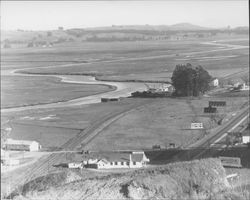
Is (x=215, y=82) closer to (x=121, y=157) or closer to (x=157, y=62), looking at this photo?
(x=157, y=62)

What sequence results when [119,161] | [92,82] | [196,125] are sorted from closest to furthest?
[119,161], [196,125], [92,82]

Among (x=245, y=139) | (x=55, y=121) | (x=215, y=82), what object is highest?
(x=215, y=82)

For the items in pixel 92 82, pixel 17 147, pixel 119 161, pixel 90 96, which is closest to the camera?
pixel 17 147

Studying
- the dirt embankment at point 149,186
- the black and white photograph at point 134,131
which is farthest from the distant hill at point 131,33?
the dirt embankment at point 149,186

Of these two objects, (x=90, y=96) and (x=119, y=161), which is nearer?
(x=119, y=161)

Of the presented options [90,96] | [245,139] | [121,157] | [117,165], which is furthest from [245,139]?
[90,96]

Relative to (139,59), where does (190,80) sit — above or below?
above

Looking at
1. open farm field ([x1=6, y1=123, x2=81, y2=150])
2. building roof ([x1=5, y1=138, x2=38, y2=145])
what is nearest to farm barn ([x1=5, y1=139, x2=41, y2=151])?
building roof ([x1=5, y1=138, x2=38, y2=145])
